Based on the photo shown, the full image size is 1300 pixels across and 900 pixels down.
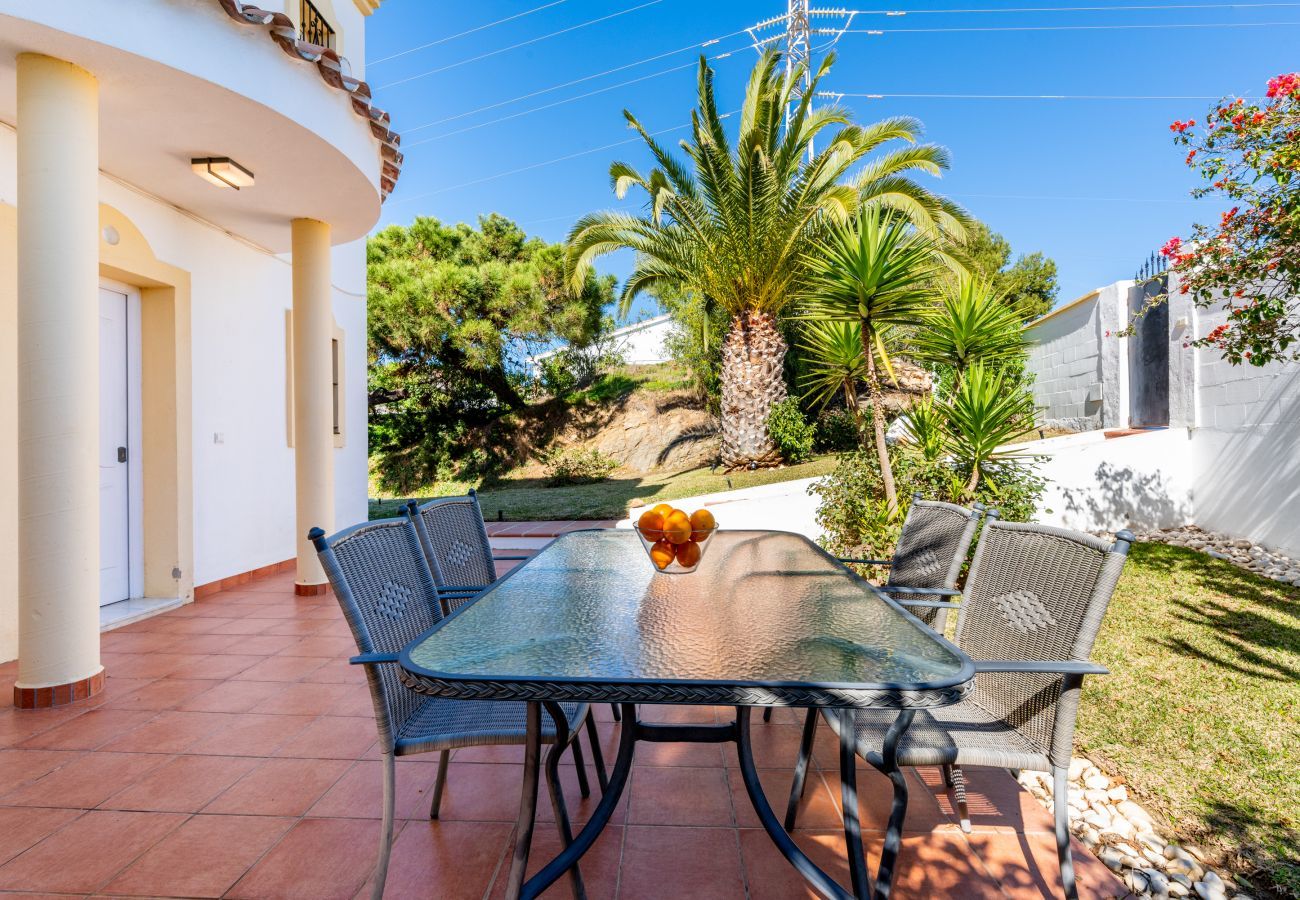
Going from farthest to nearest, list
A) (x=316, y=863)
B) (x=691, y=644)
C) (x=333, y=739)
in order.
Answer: (x=333, y=739), (x=316, y=863), (x=691, y=644)

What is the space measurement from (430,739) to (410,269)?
13.7m

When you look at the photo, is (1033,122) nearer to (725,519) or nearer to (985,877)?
(725,519)

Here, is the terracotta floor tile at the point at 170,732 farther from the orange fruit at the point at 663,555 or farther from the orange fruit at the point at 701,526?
the orange fruit at the point at 701,526

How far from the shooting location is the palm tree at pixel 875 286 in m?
4.17

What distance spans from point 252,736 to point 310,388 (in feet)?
10.6

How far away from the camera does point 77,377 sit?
121 inches

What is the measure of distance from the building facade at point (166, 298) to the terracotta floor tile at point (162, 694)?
20 cm

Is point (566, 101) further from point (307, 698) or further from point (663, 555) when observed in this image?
point (663, 555)

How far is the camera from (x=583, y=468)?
1329cm

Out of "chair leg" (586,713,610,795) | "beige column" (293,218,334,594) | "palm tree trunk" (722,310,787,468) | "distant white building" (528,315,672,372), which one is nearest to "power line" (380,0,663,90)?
"distant white building" (528,315,672,372)

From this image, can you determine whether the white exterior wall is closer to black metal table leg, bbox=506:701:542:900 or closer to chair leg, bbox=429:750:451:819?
chair leg, bbox=429:750:451:819

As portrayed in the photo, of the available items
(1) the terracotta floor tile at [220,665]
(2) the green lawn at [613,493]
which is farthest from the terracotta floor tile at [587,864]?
(2) the green lawn at [613,493]

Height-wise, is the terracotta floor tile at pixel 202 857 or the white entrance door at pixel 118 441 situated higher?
the white entrance door at pixel 118 441

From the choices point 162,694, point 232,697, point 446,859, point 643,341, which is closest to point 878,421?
point 446,859
